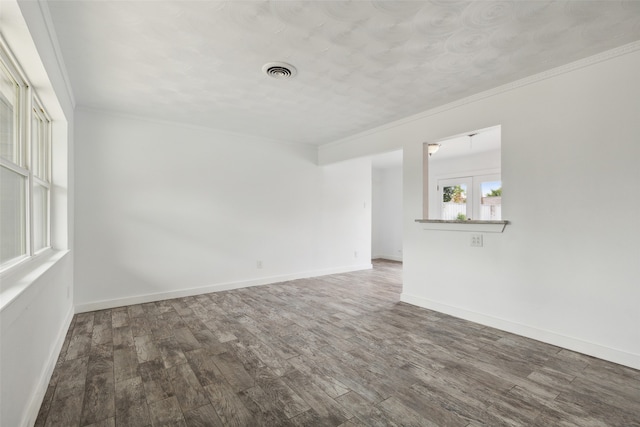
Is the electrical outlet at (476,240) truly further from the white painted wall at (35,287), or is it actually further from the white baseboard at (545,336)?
the white painted wall at (35,287)

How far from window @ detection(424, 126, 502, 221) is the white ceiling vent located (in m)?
3.75

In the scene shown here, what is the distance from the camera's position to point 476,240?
10.6ft

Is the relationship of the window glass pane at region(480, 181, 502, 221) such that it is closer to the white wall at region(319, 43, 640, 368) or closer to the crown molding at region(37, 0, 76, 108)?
the white wall at region(319, 43, 640, 368)

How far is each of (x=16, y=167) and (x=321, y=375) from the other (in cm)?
237

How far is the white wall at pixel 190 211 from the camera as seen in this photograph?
3.67m

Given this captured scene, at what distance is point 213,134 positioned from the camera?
4.51 meters

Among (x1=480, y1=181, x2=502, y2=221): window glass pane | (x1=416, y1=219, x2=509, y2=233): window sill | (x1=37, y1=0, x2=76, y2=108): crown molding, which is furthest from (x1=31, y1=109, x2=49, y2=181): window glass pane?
(x1=480, y1=181, x2=502, y2=221): window glass pane

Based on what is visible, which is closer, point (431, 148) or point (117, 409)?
point (117, 409)

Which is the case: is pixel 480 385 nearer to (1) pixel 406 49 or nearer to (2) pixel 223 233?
(1) pixel 406 49

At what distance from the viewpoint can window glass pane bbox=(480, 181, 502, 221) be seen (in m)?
6.19

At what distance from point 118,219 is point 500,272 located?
451 centimetres

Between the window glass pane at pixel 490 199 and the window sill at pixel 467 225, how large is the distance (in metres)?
3.42

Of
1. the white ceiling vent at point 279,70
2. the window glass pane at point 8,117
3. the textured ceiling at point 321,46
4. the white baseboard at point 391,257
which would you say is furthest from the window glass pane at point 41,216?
the white baseboard at point 391,257

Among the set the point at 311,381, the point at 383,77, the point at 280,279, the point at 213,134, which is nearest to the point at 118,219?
the point at 213,134
